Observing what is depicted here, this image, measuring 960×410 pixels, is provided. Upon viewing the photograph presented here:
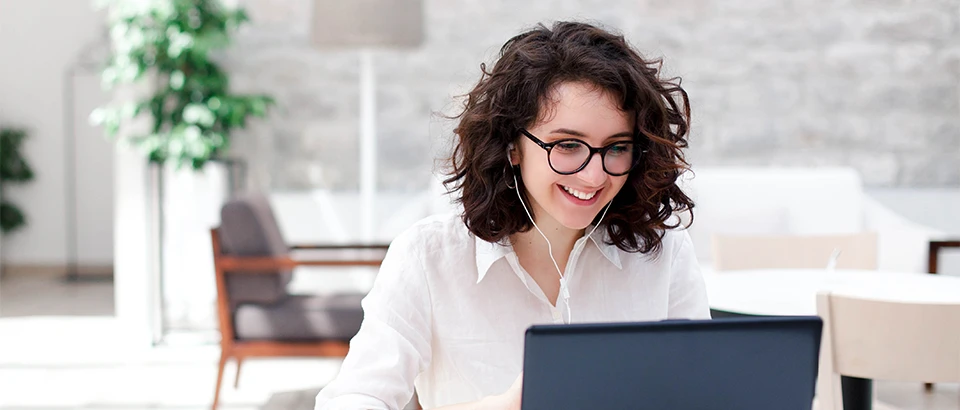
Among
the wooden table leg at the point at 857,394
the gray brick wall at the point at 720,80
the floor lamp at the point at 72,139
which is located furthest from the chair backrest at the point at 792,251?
the floor lamp at the point at 72,139

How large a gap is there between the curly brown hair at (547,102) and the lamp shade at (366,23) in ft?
9.95

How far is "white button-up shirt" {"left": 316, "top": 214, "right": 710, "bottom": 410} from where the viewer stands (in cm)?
122

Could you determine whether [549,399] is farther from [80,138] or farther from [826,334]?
[80,138]

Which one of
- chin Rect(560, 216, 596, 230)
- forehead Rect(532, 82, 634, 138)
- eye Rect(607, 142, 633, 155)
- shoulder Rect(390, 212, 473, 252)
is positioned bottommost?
shoulder Rect(390, 212, 473, 252)

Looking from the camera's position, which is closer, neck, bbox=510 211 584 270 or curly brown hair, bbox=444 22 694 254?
curly brown hair, bbox=444 22 694 254

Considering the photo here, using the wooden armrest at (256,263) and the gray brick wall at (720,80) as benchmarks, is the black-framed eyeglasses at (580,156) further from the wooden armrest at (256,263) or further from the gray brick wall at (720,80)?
the gray brick wall at (720,80)

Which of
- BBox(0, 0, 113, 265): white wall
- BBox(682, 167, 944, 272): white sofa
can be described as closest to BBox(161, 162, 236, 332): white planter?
BBox(682, 167, 944, 272): white sofa

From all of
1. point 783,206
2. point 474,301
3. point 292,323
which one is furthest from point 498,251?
point 783,206

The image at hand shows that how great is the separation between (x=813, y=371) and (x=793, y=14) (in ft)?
15.1

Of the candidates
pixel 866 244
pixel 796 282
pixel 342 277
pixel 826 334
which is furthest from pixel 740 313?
pixel 342 277

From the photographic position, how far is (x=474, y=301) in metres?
1.26

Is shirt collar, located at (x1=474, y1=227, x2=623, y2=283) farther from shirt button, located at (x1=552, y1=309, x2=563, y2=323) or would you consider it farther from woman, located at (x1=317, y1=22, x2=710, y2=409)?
shirt button, located at (x1=552, y1=309, x2=563, y2=323)

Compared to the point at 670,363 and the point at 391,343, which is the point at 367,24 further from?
the point at 670,363

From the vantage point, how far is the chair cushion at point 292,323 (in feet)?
11.0
